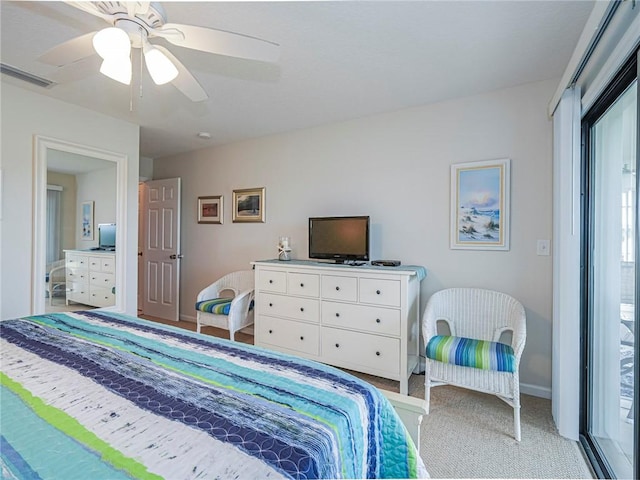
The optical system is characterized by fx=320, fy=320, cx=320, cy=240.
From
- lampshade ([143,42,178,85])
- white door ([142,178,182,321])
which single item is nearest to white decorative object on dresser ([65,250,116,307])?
white door ([142,178,182,321])

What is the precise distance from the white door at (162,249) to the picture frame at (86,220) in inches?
54.1

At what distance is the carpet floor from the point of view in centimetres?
171

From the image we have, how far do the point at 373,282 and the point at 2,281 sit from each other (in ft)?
9.88

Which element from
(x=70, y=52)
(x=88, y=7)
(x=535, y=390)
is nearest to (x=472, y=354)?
(x=535, y=390)

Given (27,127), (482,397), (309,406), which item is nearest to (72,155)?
(27,127)

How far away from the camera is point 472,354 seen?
82.8 inches

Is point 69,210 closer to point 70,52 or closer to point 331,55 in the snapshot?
point 70,52

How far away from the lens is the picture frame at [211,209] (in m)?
4.31

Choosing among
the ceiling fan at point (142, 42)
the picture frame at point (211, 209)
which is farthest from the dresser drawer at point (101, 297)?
the ceiling fan at point (142, 42)

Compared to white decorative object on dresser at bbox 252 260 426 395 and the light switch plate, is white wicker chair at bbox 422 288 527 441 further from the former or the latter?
the light switch plate

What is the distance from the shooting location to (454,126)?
284 cm

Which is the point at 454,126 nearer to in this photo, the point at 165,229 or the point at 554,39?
the point at 554,39

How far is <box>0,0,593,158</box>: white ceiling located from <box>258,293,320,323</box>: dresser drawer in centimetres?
182

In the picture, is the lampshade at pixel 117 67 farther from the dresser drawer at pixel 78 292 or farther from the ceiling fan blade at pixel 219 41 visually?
the dresser drawer at pixel 78 292
